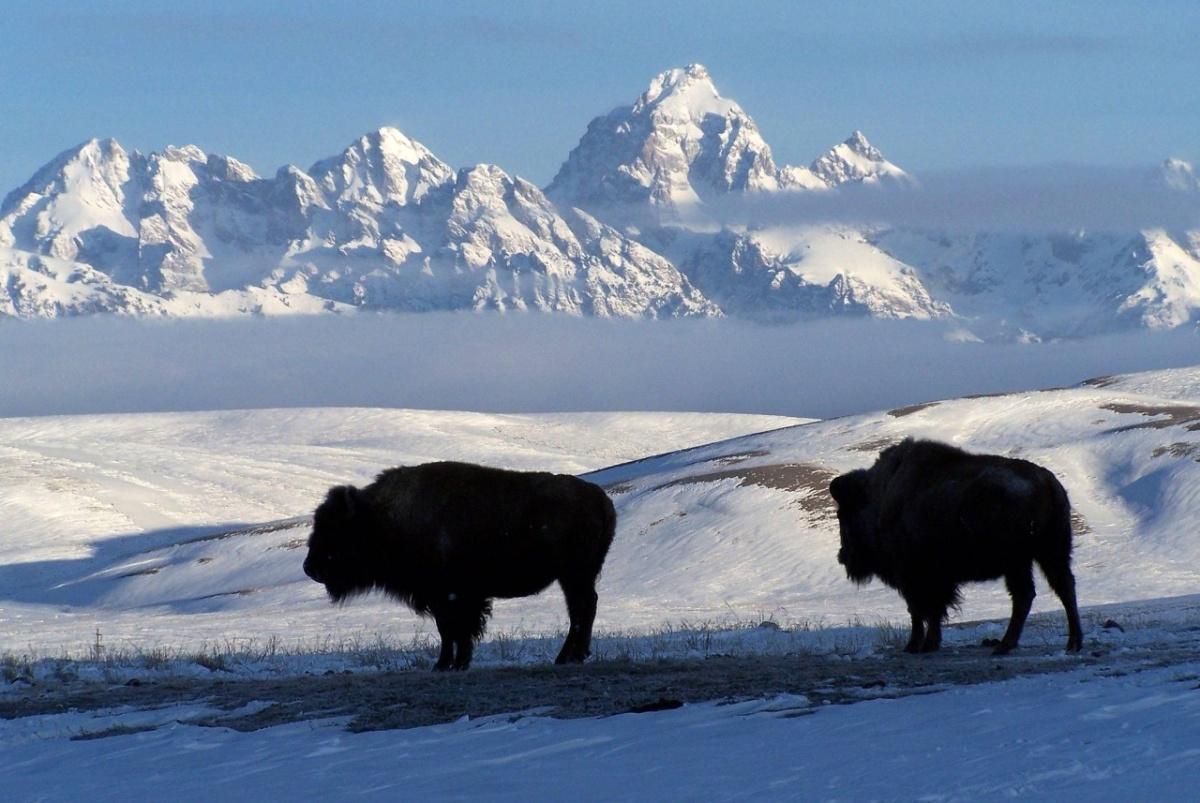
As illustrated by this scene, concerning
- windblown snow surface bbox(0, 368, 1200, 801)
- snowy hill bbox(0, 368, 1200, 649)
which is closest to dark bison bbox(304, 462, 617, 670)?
windblown snow surface bbox(0, 368, 1200, 801)

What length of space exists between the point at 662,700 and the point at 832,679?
158 centimetres

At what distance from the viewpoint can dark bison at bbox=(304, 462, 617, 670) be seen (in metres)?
14.4

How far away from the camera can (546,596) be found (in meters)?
38.7

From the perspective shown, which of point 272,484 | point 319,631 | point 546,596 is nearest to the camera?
point 319,631

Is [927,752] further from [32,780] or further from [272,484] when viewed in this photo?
[272,484]

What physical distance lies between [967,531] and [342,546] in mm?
6404

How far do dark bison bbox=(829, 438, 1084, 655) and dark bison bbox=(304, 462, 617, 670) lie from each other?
3166 mm

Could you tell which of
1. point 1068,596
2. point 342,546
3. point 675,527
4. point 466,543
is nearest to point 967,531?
point 1068,596

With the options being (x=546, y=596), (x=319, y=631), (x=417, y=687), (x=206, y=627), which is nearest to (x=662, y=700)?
(x=417, y=687)

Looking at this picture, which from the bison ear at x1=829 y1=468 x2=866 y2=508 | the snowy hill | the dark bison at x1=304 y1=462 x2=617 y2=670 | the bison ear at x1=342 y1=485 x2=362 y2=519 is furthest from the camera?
the snowy hill

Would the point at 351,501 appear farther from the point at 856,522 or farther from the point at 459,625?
the point at 856,522

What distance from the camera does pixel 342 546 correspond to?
15.0 meters

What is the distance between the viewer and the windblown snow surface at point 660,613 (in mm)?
7301

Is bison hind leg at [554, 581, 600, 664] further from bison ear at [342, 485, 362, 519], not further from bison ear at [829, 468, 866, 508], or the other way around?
bison ear at [829, 468, 866, 508]
